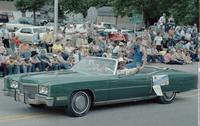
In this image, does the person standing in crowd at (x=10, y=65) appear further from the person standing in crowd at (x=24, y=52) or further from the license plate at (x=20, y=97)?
the license plate at (x=20, y=97)

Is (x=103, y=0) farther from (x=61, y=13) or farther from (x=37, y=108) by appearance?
(x=37, y=108)

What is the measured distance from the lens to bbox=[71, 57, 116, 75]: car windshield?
10.9m

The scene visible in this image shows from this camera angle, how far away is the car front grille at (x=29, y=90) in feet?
31.9

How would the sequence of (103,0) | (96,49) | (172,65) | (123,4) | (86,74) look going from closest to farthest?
(86,74), (96,49), (172,65), (123,4), (103,0)

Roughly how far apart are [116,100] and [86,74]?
85 cm

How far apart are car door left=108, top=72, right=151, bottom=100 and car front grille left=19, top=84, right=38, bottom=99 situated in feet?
5.43

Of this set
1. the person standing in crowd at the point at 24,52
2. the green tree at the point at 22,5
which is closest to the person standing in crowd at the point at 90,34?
the person standing in crowd at the point at 24,52

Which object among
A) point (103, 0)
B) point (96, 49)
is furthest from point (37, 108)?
point (103, 0)

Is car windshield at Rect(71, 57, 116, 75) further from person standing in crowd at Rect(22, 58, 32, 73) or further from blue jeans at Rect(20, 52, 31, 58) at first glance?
blue jeans at Rect(20, 52, 31, 58)

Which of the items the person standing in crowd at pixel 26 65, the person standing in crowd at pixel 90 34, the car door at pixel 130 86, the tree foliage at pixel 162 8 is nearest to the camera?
the car door at pixel 130 86

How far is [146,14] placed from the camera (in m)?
48.1

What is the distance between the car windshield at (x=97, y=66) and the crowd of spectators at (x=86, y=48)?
2772 millimetres

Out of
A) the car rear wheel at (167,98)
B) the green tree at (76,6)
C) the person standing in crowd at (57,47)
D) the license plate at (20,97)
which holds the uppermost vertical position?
the green tree at (76,6)

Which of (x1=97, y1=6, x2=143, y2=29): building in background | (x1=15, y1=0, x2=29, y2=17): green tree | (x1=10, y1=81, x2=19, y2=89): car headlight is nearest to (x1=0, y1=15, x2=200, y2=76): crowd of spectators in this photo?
(x1=10, y1=81, x2=19, y2=89): car headlight
